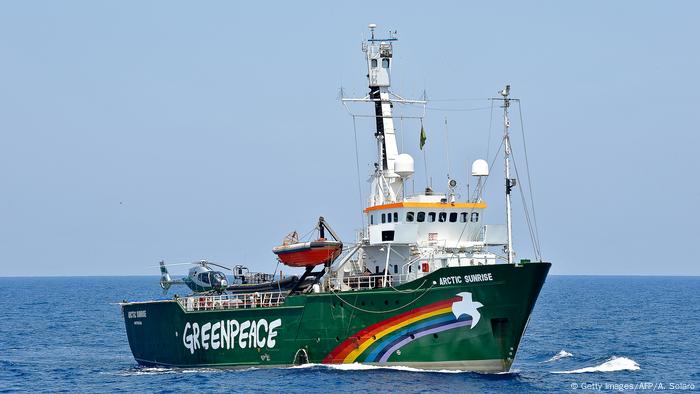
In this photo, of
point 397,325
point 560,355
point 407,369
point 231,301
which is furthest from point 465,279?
point 560,355

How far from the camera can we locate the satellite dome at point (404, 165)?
43094mm

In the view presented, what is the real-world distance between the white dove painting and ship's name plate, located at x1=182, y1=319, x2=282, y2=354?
321 inches

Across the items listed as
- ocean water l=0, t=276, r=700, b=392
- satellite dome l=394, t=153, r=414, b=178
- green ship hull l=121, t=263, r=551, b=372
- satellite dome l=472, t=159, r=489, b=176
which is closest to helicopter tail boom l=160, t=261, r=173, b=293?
ocean water l=0, t=276, r=700, b=392

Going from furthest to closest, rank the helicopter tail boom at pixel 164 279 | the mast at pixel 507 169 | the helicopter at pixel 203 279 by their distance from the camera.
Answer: the helicopter tail boom at pixel 164 279, the helicopter at pixel 203 279, the mast at pixel 507 169

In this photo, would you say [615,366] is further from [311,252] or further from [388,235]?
[311,252]

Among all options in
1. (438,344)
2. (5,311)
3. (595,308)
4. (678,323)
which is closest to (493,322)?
(438,344)

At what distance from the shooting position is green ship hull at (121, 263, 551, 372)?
3797 cm

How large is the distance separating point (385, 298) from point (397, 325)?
1.15 metres

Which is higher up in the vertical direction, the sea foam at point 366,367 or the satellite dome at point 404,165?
the satellite dome at point 404,165

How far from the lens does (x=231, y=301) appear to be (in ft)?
148

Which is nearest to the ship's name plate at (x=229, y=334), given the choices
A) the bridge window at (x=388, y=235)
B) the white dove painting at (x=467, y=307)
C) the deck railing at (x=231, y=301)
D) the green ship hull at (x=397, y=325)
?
the green ship hull at (x=397, y=325)

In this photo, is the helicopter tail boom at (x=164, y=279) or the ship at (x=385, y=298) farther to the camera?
Result: the helicopter tail boom at (x=164, y=279)

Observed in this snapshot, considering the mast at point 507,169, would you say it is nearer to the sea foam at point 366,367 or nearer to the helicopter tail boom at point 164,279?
the sea foam at point 366,367

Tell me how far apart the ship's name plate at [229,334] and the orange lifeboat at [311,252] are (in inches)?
116
